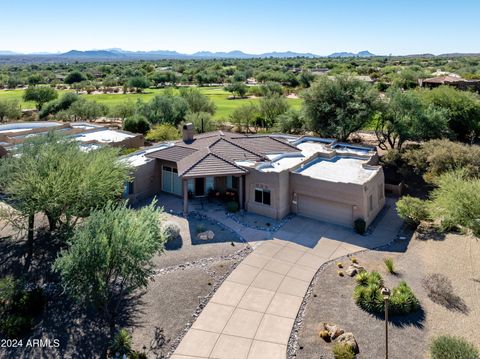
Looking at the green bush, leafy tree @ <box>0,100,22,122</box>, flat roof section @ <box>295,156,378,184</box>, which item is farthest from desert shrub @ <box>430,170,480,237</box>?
leafy tree @ <box>0,100,22,122</box>

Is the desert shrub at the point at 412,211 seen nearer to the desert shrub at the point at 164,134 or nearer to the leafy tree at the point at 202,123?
the desert shrub at the point at 164,134

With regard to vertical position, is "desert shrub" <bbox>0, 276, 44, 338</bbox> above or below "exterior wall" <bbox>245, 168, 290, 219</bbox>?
below

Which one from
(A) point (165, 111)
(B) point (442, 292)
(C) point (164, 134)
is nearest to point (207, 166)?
(B) point (442, 292)

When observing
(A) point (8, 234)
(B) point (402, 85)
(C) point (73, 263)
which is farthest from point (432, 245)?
(B) point (402, 85)

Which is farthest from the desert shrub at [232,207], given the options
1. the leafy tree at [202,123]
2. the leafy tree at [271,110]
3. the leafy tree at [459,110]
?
the leafy tree at [271,110]

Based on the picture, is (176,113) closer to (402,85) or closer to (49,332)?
(49,332)

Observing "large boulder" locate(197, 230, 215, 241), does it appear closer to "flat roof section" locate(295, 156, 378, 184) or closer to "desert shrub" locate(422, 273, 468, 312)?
"flat roof section" locate(295, 156, 378, 184)
